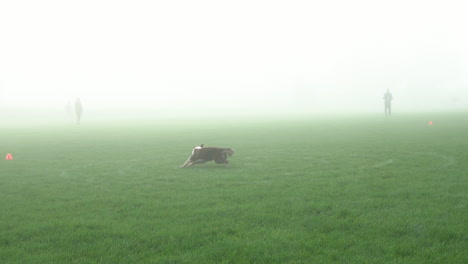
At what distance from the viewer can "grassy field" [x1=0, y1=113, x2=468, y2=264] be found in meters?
5.81

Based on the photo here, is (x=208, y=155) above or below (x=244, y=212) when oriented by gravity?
above

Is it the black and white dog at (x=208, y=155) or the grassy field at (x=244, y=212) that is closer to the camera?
the grassy field at (x=244, y=212)

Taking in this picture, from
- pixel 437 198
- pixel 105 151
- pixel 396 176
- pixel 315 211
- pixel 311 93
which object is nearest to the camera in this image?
pixel 315 211

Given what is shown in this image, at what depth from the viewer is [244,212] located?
7.63 metres

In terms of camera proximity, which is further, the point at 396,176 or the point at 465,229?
the point at 396,176

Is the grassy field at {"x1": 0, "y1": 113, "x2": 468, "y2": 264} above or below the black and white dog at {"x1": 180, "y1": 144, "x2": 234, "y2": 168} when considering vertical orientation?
below

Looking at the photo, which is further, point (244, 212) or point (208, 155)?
point (208, 155)

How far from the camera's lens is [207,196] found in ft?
29.6

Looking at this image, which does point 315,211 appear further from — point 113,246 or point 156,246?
point 113,246

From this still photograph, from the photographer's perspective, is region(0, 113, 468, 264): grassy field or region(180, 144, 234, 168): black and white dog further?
region(180, 144, 234, 168): black and white dog

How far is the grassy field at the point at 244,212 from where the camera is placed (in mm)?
5812

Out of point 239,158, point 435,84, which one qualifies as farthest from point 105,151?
point 435,84

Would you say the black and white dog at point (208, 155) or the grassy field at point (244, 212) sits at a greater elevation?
the black and white dog at point (208, 155)

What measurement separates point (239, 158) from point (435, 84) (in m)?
Answer: 132
